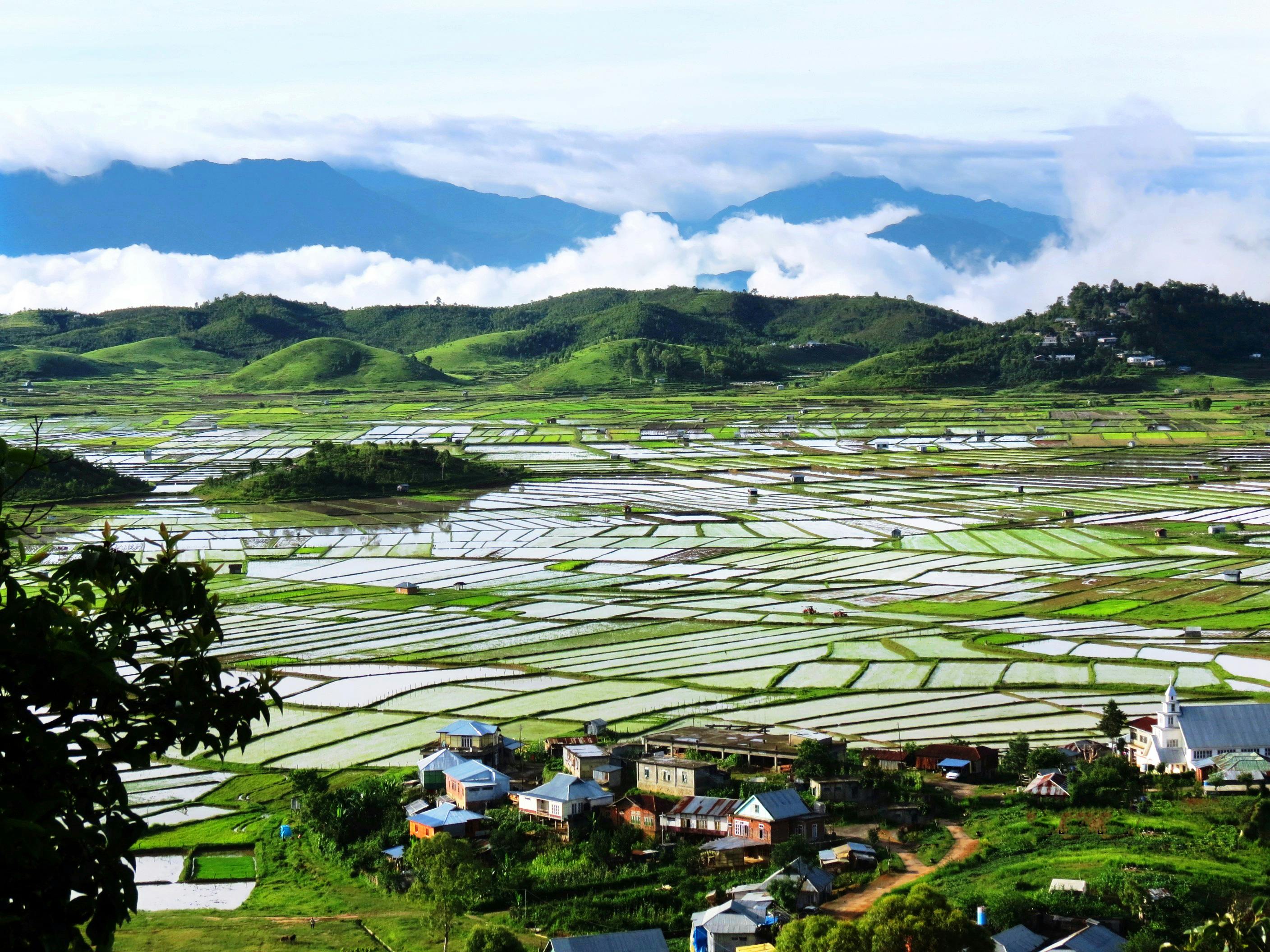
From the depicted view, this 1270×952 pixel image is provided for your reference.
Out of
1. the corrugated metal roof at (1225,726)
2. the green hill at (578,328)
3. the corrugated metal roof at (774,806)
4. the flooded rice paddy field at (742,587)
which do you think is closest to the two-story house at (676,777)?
the corrugated metal roof at (774,806)

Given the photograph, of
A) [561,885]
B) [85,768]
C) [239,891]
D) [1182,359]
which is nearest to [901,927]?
[561,885]

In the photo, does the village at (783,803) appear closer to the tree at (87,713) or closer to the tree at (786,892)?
the tree at (786,892)

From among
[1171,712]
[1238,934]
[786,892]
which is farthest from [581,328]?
[1238,934]

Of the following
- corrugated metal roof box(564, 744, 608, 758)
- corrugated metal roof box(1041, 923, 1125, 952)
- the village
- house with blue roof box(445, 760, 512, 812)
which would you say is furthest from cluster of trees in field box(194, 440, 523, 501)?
corrugated metal roof box(1041, 923, 1125, 952)

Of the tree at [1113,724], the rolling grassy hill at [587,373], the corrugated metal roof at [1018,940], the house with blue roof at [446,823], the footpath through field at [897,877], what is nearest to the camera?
the corrugated metal roof at [1018,940]

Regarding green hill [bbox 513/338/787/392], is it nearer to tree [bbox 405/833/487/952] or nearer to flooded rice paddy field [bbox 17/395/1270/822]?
flooded rice paddy field [bbox 17/395/1270/822]

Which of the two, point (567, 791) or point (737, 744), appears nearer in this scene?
point (567, 791)

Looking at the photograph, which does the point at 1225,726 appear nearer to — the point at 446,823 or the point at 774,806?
the point at 774,806
